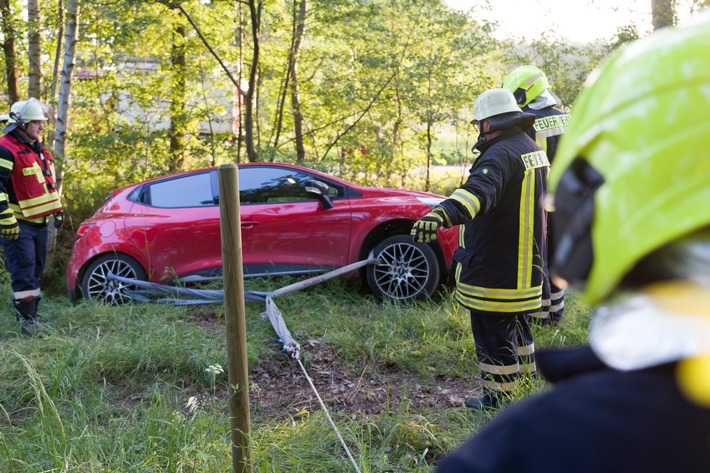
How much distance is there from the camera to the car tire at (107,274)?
6.93 metres

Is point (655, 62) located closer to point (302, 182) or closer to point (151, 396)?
point (151, 396)

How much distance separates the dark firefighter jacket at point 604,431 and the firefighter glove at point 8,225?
19.4 feet

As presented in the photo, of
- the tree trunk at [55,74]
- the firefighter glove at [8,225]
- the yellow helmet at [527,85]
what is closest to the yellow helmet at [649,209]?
the yellow helmet at [527,85]

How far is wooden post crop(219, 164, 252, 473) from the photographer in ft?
8.45

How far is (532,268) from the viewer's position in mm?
3857

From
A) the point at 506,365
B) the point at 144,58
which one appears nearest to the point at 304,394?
the point at 506,365

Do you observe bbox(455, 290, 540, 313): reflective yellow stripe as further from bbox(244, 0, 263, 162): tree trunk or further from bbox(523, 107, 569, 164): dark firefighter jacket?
bbox(244, 0, 263, 162): tree trunk

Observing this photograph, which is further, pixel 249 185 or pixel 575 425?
pixel 249 185

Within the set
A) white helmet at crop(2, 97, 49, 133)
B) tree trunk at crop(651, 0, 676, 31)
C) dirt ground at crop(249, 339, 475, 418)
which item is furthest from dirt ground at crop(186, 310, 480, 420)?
tree trunk at crop(651, 0, 676, 31)

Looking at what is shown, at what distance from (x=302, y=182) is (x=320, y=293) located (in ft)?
3.69

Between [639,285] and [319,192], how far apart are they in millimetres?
6072

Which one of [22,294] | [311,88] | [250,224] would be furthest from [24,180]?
[311,88]

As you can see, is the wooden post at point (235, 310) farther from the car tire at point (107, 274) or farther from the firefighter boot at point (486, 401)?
the car tire at point (107, 274)

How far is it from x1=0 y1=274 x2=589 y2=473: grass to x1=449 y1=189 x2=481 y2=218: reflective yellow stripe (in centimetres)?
98
